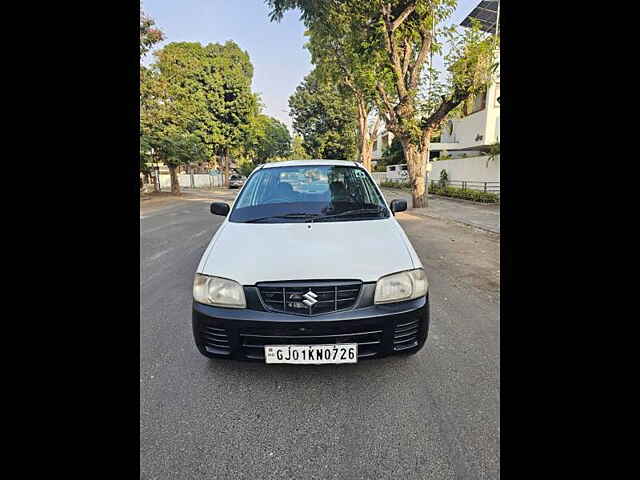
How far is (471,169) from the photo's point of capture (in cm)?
1689

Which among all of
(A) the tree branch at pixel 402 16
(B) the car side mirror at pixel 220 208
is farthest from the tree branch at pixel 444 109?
(B) the car side mirror at pixel 220 208

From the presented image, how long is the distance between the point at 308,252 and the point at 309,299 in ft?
1.09

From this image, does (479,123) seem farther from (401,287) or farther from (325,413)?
(325,413)

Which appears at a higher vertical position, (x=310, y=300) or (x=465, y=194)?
(x=465, y=194)

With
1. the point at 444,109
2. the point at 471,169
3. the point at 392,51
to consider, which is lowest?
the point at 471,169

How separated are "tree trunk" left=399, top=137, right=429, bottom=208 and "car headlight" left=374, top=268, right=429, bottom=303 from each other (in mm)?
10133

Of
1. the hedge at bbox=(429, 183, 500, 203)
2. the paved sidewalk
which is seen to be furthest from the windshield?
the hedge at bbox=(429, 183, 500, 203)

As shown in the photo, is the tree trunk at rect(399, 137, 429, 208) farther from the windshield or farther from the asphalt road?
the asphalt road

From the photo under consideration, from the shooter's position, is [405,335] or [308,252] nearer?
[405,335]

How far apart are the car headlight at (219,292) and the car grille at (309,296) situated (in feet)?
0.46

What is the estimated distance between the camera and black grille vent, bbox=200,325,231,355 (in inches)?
78.5

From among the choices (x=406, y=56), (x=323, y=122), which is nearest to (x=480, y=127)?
(x=406, y=56)
